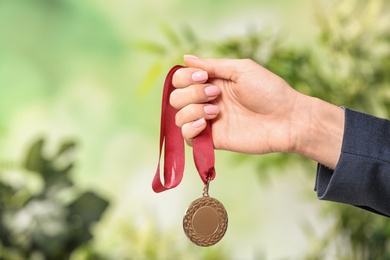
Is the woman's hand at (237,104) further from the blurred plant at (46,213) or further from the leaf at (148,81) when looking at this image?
the leaf at (148,81)

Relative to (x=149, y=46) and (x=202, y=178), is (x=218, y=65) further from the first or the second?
(x=149, y=46)

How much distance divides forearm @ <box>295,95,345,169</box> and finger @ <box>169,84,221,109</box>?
169mm

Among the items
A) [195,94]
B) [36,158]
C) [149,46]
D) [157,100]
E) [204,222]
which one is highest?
[149,46]

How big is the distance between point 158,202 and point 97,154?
0.29m

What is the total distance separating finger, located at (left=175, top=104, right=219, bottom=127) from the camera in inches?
58.4

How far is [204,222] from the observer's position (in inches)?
58.9

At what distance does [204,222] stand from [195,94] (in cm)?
23

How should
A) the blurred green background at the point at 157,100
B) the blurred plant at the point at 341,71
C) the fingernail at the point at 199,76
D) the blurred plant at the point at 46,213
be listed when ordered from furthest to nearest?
the blurred green background at the point at 157,100
the blurred plant at the point at 341,71
the blurred plant at the point at 46,213
the fingernail at the point at 199,76

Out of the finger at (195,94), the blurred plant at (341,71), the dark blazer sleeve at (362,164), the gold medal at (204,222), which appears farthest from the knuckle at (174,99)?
the blurred plant at (341,71)

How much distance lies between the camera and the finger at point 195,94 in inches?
58.2

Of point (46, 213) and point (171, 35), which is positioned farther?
point (171, 35)

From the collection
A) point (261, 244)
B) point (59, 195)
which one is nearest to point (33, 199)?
point (59, 195)

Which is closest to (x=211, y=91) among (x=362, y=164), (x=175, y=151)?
(x=175, y=151)

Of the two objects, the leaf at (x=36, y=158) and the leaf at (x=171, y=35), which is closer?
the leaf at (x=36, y=158)
